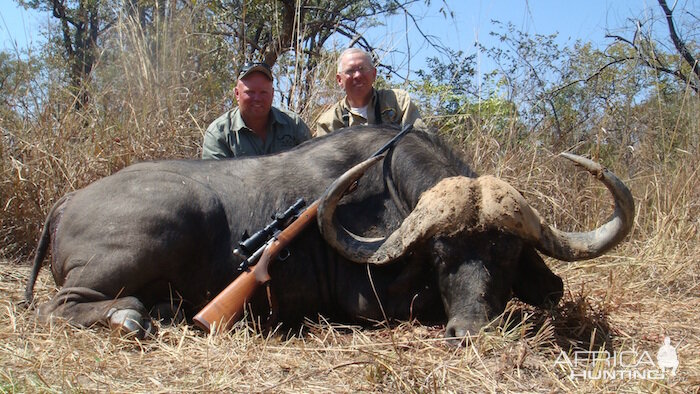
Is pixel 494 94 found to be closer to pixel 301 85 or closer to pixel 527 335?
pixel 301 85

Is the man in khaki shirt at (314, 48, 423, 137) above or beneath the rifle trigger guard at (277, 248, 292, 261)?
above

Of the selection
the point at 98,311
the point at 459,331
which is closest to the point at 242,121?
the point at 98,311

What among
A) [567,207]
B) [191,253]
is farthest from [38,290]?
[567,207]

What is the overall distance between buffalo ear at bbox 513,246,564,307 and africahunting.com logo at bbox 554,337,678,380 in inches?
19.6

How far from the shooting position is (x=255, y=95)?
17.6ft

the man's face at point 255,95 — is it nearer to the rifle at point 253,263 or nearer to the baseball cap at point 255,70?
the baseball cap at point 255,70

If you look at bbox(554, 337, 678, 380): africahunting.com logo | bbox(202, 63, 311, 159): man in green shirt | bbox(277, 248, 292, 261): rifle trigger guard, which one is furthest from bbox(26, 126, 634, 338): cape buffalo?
bbox(202, 63, 311, 159): man in green shirt

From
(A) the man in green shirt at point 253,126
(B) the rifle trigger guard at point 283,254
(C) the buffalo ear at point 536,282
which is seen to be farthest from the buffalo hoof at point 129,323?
(A) the man in green shirt at point 253,126

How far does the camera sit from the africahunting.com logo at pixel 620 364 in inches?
104

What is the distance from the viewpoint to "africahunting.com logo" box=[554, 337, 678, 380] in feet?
8.66

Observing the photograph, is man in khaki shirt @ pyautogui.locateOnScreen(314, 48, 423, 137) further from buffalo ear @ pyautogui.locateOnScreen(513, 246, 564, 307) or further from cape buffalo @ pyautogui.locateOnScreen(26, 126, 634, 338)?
buffalo ear @ pyautogui.locateOnScreen(513, 246, 564, 307)

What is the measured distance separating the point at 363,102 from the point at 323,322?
247 centimetres

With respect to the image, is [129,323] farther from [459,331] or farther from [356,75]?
[356,75]

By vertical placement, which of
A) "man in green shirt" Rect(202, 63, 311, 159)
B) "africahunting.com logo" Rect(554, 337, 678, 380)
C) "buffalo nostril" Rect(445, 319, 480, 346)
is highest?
"man in green shirt" Rect(202, 63, 311, 159)
